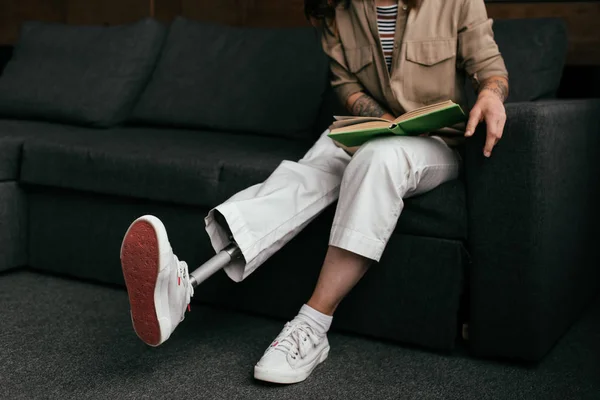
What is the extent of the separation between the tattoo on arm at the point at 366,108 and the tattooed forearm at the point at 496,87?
26cm

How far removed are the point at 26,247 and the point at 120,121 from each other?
591 mm

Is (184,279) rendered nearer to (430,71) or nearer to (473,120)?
(473,120)

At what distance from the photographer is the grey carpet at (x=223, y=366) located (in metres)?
1.50

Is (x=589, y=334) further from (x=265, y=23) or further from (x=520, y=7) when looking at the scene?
(x=265, y=23)

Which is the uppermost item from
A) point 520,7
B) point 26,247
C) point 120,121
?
point 520,7

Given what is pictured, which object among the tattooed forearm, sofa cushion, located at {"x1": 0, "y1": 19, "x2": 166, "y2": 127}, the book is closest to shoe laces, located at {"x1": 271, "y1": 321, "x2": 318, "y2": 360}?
the book

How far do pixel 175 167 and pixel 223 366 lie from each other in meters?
0.59

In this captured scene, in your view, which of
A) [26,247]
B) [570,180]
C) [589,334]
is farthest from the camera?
[26,247]

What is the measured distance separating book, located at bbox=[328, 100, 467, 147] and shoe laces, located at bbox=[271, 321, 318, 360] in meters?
0.41

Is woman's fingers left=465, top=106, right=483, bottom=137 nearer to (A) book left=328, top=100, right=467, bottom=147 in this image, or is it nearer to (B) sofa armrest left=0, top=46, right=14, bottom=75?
(A) book left=328, top=100, right=467, bottom=147

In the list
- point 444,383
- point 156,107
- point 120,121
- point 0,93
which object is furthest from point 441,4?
point 0,93

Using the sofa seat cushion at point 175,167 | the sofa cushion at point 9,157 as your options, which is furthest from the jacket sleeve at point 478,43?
the sofa cushion at point 9,157

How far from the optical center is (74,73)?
107 inches

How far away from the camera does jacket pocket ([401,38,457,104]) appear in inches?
69.8
